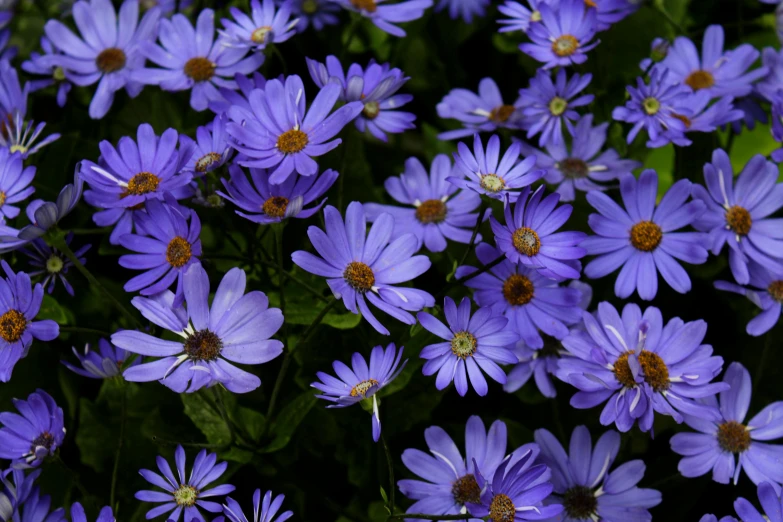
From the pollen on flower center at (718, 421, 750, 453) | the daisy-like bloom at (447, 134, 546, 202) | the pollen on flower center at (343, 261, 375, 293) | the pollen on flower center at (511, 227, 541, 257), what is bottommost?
the pollen on flower center at (343, 261, 375, 293)

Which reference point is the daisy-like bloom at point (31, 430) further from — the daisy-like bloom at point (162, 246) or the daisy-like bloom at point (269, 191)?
the daisy-like bloom at point (269, 191)

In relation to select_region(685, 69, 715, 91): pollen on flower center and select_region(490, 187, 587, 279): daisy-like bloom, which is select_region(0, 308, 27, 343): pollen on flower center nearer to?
select_region(490, 187, 587, 279): daisy-like bloom

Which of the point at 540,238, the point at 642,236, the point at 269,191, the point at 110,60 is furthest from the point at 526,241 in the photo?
the point at 110,60

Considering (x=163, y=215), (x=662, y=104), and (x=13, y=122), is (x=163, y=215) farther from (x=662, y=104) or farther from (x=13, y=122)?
(x=662, y=104)

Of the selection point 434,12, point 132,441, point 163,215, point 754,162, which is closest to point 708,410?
point 754,162

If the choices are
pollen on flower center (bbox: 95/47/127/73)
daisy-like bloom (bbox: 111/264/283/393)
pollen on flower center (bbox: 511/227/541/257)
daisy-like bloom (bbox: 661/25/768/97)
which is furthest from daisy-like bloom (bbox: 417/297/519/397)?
pollen on flower center (bbox: 95/47/127/73)
